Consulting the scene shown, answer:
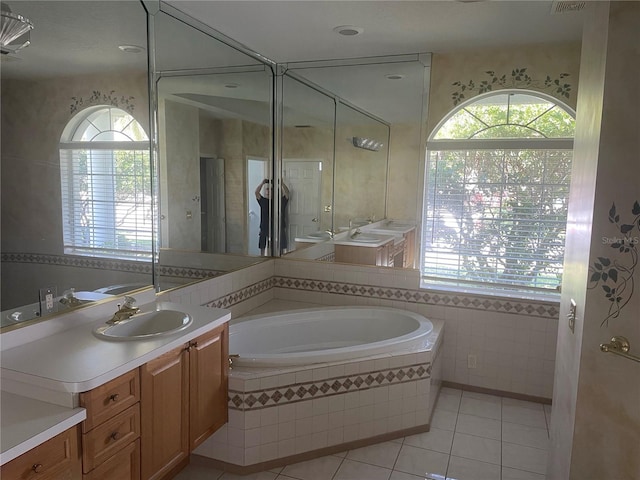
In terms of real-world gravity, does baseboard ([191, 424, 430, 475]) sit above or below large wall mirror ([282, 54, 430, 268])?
below

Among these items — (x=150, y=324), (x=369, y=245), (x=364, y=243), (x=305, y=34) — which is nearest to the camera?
(x=150, y=324)

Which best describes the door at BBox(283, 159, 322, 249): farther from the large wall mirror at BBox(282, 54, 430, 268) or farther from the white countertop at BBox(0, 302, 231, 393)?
the white countertop at BBox(0, 302, 231, 393)

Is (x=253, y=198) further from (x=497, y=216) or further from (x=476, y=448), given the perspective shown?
(x=476, y=448)

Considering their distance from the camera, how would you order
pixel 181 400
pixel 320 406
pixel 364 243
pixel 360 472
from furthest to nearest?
1. pixel 364 243
2. pixel 320 406
3. pixel 360 472
4. pixel 181 400

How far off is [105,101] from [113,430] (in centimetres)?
160

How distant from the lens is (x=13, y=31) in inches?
70.3

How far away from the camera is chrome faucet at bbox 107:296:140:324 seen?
2131 mm

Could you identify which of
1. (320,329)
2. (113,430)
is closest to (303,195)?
(320,329)

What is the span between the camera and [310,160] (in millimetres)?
4180

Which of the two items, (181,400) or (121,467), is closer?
(121,467)

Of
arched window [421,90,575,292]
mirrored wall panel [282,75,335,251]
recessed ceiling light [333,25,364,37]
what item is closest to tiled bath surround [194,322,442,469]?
arched window [421,90,575,292]

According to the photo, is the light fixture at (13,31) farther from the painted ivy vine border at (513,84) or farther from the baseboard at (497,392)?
the baseboard at (497,392)

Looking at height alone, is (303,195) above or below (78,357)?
above

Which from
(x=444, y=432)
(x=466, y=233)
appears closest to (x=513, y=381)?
(x=444, y=432)
